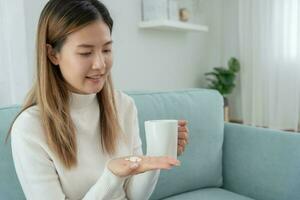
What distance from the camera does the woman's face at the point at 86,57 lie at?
0.83 meters

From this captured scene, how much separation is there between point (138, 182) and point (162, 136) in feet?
1.03

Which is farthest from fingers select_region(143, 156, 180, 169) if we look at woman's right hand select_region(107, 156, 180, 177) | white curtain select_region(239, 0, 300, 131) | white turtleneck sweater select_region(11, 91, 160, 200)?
white curtain select_region(239, 0, 300, 131)

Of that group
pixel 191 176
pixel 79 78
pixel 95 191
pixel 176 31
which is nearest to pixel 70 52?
pixel 79 78

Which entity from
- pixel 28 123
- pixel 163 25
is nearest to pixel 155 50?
pixel 163 25

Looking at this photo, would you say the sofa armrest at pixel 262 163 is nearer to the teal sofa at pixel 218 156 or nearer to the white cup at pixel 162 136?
the teal sofa at pixel 218 156

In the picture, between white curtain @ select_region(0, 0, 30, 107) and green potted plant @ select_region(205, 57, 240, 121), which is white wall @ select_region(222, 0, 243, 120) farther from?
white curtain @ select_region(0, 0, 30, 107)

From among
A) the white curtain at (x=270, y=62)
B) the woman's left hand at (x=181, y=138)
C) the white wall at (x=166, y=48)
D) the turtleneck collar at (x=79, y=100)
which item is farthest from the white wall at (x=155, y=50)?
the woman's left hand at (x=181, y=138)

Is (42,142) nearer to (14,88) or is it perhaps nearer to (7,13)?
(14,88)

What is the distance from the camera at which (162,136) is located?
714 mm

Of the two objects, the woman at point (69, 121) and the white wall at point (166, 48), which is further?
the white wall at point (166, 48)

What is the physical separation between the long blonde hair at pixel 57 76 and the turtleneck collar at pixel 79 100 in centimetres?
2

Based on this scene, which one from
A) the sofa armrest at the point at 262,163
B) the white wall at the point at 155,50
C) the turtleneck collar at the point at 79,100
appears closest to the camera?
the turtleneck collar at the point at 79,100

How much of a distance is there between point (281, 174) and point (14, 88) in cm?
139

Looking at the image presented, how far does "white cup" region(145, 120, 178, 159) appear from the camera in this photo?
713 mm
